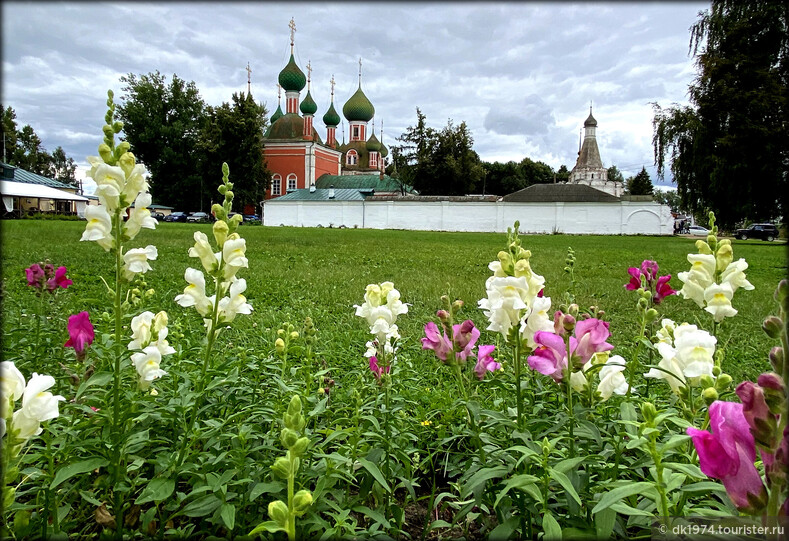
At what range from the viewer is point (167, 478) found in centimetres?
123

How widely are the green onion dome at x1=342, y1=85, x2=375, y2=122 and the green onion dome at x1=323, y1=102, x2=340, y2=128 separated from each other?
2.48 metres

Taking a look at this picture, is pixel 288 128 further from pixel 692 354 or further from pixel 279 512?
pixel 279 512

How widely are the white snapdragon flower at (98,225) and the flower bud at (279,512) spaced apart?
0.90 meters

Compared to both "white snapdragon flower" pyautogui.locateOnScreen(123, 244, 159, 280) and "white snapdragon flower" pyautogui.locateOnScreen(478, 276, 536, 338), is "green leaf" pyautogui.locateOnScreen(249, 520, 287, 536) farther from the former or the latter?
"white snapdragon flower" pyautogui.locateOnScreen(123, 244, 159, 280)

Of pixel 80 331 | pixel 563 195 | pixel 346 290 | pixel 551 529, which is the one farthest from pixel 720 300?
pixel 563 195

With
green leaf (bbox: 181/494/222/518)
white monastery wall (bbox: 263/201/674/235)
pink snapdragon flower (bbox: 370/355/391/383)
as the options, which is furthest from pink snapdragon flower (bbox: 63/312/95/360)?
white monastery wall (bbox: 263/201/674/235)

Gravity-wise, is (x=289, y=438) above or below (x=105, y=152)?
below

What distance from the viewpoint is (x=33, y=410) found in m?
0.96

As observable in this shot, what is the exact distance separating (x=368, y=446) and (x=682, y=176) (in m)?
20.3

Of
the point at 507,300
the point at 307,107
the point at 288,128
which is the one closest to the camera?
the point at 507,300

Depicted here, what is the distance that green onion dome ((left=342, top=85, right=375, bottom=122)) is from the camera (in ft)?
153

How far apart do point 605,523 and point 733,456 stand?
1.38 ft

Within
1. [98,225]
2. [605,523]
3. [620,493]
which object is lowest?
[605,523]

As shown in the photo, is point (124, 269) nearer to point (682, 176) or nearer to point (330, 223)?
point (682, 176)
